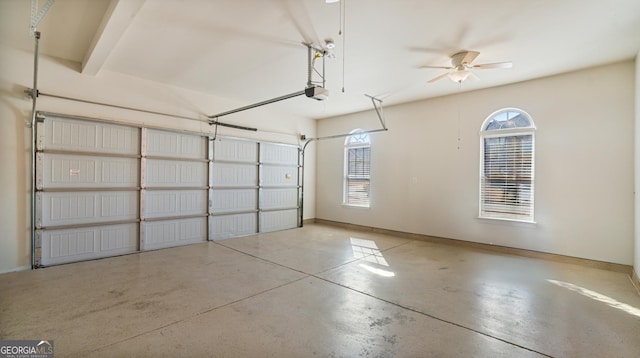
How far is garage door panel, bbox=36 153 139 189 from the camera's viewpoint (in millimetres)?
4062

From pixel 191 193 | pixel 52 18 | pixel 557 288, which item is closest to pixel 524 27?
pixel 557 288

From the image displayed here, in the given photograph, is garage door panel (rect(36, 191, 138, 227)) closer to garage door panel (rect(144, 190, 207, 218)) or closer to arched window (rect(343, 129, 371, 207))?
garage door panel (rect(144, 190, 207, 218))

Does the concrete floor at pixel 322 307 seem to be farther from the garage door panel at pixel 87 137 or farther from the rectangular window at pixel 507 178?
the garage door panel at pixel 87 137

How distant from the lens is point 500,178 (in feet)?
17.0

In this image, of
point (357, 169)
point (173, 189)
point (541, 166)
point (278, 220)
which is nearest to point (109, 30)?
point (173, 189)

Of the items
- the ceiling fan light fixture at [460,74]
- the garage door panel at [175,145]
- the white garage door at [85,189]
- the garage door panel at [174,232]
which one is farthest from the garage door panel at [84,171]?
the ceiling fan light fixture at [460,74]

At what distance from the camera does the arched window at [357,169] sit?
716cm

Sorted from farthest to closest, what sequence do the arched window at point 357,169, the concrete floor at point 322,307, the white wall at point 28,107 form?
the arched window at point 357,169 → the white wall at point 28,107 → the concrete floor at point 322,307

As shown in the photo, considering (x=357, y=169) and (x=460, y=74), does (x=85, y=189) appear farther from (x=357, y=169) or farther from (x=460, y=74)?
(x=460, y=74)

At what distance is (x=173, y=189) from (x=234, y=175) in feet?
4.28

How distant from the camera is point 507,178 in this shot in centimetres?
511

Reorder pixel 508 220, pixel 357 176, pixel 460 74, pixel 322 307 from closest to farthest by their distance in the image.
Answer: pixel 322 307 < pixel 460 74 < pixel 508 220 < pixel 357 176

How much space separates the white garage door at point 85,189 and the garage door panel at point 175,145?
229 millimetres

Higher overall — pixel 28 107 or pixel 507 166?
pixel 28 107
